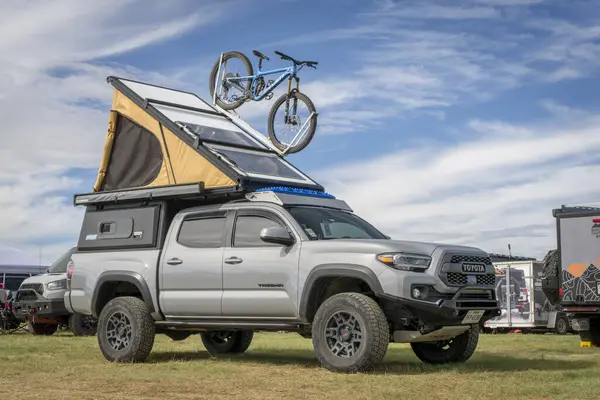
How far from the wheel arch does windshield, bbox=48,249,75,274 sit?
12.3 metres

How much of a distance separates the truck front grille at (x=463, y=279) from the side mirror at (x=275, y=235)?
1.90m

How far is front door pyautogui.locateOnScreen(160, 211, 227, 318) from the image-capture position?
10758 millimetres

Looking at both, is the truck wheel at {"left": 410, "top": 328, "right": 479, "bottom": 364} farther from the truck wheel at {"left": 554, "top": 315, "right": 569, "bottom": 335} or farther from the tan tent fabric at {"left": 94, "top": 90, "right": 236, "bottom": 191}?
the truck wheel at {"left": 554, "top": 315, "right": 569, "bottom": 335}

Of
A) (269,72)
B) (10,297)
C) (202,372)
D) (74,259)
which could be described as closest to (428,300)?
(202,372)

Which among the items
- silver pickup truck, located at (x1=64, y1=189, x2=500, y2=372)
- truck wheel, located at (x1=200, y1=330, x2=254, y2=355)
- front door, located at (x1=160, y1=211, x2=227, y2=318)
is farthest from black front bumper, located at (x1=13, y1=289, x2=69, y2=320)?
front door, located at (x1=160, y1=211, x2=227, y2=318)

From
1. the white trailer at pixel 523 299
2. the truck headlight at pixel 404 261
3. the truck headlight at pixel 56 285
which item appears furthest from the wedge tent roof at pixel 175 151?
the white trailer at pixel 523 299

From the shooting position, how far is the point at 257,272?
1034cm

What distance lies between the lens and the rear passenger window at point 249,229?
34.6 ft

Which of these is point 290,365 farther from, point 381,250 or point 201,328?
point 381,250

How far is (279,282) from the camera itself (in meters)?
10.2

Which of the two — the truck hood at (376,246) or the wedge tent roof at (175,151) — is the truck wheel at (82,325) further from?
the truck hood at (376,246)

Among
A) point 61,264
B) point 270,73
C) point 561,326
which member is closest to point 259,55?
point 270,73

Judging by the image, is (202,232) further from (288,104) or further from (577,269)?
(577,269)

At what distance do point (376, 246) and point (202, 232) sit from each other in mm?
2621
